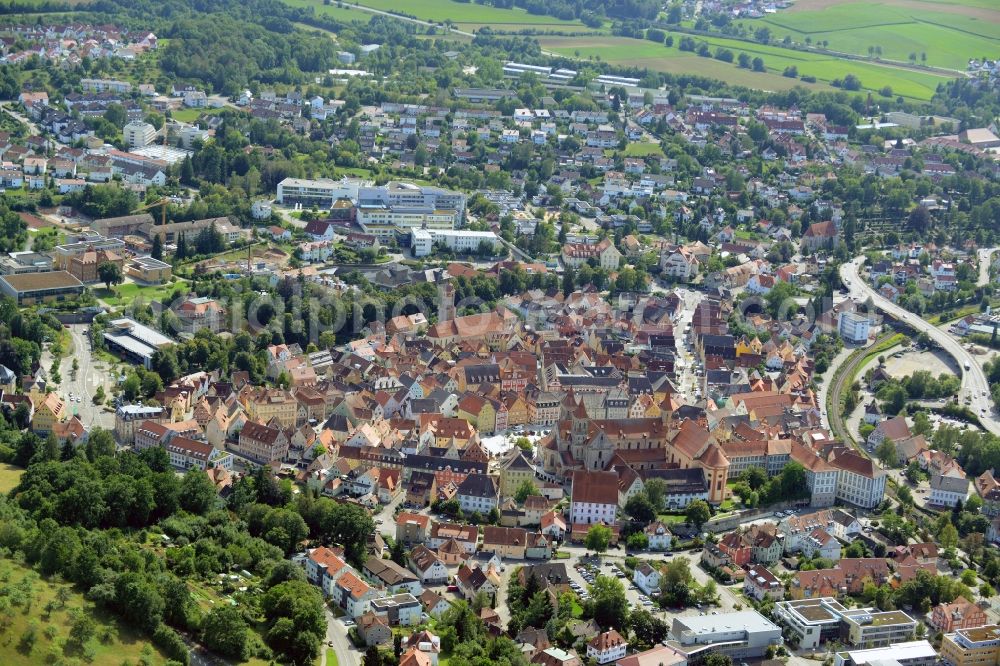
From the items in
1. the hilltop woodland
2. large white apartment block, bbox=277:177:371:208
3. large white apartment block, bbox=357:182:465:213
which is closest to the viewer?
the hilltop woodland

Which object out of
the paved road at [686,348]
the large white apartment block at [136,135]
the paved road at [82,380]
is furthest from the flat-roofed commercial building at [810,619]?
the large white apartment block at [136,135]

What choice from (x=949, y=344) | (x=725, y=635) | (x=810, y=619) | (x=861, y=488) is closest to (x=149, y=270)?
(x=861, y=488)

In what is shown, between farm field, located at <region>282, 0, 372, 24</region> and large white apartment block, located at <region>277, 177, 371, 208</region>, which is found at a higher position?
farm field, located at <region>282, 0, 372, 24</region>

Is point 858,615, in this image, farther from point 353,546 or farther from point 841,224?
point 841,224

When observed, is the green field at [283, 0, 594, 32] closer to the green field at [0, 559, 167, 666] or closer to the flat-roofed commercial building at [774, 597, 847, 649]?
the flat-roofed commercial building at [774, 597, 847, 649]

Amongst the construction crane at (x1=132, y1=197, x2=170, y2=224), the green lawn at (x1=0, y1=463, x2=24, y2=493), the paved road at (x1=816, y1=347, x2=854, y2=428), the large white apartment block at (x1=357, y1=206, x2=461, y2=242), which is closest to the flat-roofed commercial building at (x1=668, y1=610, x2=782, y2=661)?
the paved road at (x1=816, y1=347, x2=854, y2=428)

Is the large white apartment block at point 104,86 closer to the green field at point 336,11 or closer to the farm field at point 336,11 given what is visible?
the farm field at point 336,11
